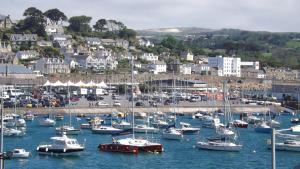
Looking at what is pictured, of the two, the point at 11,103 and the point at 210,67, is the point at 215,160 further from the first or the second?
the point at 210,67

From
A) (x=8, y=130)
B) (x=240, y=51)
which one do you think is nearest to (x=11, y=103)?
(x=8, y=130)

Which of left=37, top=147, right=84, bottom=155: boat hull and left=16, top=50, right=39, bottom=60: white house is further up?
left=16, top=50, right=39, bottom=60: white house

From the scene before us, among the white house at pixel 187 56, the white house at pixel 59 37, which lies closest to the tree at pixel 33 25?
the white house at pixel 59 37

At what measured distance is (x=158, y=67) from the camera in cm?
9181

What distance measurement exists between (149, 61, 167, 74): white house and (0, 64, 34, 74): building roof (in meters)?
20.2

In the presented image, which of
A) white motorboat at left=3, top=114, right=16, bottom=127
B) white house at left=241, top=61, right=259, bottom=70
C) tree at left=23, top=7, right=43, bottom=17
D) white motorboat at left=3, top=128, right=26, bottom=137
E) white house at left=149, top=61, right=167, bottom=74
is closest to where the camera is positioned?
white motorboat at left=3, top=128, right=26, bottom=137

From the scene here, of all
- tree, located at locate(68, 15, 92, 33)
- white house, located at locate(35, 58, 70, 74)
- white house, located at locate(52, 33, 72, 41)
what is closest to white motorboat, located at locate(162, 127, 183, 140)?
white house, located at locate(35, 58, 70, 74)

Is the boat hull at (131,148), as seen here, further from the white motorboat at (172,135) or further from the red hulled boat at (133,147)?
the white motorboat at (172,135)

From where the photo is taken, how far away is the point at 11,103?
5556 centimetres

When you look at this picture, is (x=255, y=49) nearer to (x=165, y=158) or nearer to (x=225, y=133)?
(x=225, y=133)

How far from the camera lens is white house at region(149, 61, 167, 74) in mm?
90688

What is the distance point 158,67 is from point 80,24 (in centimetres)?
1206

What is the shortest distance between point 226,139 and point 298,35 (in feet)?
547

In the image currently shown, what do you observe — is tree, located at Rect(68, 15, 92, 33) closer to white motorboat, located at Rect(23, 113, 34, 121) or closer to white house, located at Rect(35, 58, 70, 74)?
white house, located at Rect(35, 58, 70, 74)
